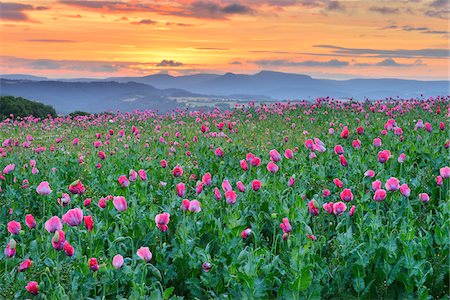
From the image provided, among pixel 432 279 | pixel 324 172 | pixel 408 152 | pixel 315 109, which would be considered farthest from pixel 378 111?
pixel 432 279

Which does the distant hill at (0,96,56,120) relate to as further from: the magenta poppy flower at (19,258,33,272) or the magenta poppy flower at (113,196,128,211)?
the magenta poppy flower at (19,258,33,272)

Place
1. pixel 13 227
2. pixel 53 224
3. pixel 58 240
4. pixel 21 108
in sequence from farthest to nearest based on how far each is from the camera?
pixel 21 108 → pixel 13 227 → pixel 53 224 → pixel 58 240

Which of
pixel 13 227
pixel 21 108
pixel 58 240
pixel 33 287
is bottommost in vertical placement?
pixel 21 108

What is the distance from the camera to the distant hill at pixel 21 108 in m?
28.4

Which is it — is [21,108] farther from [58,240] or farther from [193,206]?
[58,240]

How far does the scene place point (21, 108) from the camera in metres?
28.8

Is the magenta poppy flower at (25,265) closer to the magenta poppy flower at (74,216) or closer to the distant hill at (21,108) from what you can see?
the magenta poppy flower at (74,216)

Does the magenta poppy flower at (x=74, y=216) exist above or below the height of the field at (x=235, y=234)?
above

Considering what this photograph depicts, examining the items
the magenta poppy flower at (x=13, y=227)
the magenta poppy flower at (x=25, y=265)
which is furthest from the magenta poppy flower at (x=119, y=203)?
the magenta poppy flower at (x=25, y=265)

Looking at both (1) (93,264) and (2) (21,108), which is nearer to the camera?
(1) (93,264)

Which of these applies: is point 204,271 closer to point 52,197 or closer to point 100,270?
point 100,270

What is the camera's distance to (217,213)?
19.8ft

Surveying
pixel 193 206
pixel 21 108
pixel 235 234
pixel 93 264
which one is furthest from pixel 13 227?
pixel 21 108

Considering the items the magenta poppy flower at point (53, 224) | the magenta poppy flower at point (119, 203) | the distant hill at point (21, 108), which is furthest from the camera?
the distant hill at point (21, 108)
